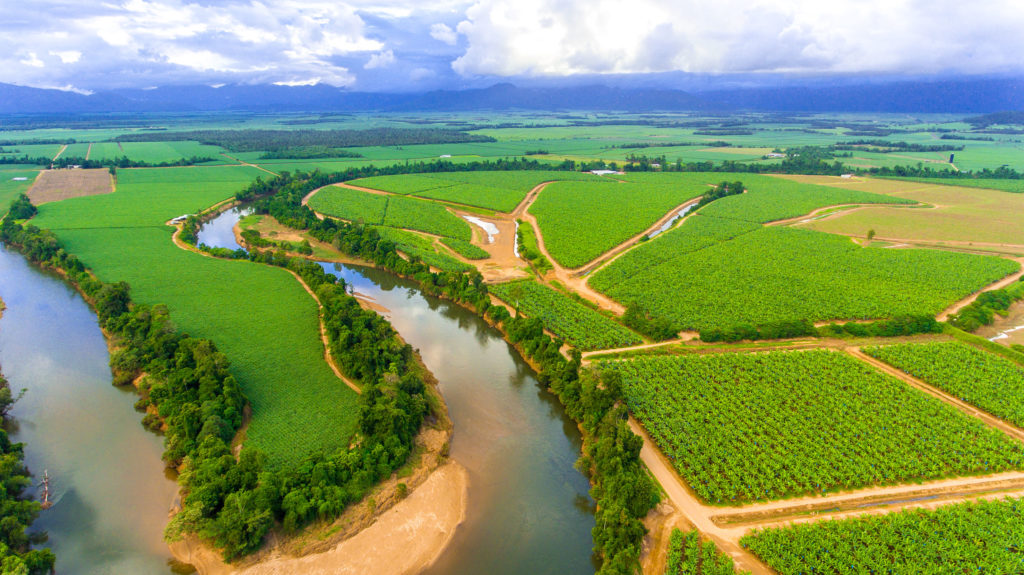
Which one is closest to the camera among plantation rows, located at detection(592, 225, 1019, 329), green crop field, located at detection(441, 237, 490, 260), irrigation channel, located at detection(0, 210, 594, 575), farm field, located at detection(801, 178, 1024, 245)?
irrigation channel, located at detection(0, 210, 594, 575)

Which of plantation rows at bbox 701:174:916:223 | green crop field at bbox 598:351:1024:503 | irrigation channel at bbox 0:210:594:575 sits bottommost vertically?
irrigation channel at bbox 0:210:594:575

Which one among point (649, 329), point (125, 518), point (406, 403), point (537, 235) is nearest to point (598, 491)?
point (406, 403)

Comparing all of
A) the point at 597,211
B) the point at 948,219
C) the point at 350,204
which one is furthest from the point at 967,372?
the point at 350,204

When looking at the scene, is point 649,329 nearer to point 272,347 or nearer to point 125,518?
point 272,347

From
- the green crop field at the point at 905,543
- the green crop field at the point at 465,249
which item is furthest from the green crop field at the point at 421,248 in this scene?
the green crop field at the point at 905,543

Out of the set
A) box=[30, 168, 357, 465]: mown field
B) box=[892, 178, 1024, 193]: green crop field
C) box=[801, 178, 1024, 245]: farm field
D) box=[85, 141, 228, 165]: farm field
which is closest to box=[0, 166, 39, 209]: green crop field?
box=[30, 168, 357, 465]: mown field

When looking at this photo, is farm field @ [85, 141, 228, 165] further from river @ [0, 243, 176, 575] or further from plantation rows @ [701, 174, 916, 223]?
plantation rows @ [701, 174, 916, 223]
